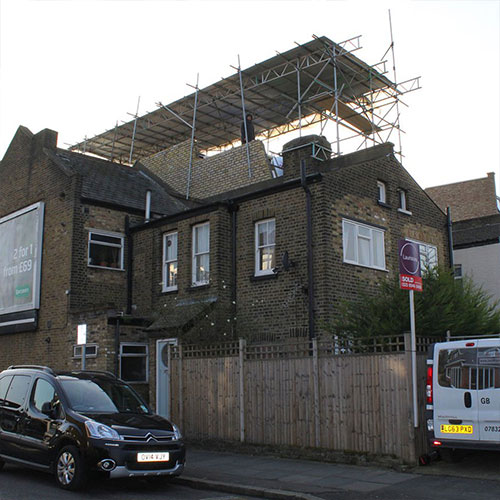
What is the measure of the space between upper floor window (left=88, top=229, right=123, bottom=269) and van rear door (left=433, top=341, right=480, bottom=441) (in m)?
12.9

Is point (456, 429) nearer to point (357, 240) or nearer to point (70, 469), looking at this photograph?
point (70, 469)

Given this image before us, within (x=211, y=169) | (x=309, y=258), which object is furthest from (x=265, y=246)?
(x=211, y=169)

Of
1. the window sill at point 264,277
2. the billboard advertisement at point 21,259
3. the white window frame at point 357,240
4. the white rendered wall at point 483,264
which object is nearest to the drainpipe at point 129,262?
the billboard advertisement at point 21,259

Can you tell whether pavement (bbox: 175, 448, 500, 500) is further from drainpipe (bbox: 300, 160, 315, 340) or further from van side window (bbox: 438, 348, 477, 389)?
drainpipe (bbox: 300, 160, 315, 340)

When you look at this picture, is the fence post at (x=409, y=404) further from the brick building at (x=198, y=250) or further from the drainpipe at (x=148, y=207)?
the drainpipe at (x=148, y=207)

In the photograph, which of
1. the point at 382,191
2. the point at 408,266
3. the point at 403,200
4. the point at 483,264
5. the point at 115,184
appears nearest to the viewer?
the point at 408,266

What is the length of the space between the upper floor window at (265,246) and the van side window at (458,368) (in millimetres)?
7348

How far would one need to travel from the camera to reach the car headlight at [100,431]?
29.3 ft

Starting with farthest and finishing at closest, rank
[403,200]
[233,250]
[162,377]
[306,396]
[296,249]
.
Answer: [403,200] → [233,250] → [162,377] → [296,249] → [306,396]

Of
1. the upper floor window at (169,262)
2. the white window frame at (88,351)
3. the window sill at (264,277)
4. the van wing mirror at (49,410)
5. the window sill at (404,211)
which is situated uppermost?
the window sill at (404,211)

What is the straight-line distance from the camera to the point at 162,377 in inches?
661

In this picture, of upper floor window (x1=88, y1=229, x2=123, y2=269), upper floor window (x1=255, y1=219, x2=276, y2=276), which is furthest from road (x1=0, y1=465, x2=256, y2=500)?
upper floor window (x1=88, y1=229, x2=123, y2=269)

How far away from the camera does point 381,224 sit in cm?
1773

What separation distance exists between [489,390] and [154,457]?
5033 mm
